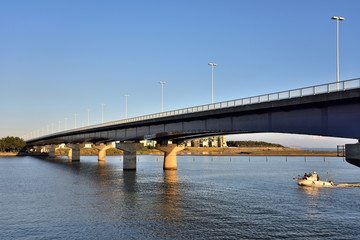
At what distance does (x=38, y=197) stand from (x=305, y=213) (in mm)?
32963

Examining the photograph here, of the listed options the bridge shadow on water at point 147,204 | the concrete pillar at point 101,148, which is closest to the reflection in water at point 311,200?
the bridge shadow on water at point 147,204

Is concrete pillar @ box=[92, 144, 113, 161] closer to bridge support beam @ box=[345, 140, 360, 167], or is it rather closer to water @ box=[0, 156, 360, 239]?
water @ box=[0, 156, 360, 239]

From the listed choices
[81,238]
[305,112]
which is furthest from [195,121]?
[81,238]

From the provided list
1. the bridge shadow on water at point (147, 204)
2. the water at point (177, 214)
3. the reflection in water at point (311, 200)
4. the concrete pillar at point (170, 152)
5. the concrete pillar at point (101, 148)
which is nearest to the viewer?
the water at point (177, 214)

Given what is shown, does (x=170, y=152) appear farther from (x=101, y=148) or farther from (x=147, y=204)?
(x=101, y=148)

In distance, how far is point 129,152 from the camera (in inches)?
4018

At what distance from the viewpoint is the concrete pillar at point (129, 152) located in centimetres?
9931

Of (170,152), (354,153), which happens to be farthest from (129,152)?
(354,153)

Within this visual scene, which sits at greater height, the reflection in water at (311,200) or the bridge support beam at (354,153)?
the bridge support beam at (354,153)

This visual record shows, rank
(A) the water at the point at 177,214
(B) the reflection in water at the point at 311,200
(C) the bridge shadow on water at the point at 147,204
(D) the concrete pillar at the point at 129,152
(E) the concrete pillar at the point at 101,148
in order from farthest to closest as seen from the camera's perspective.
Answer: (E) the concrete pillar at the point at 101,148, (D) the concrete pillar at the point at 129,152, (B) the reflection in water at the point at 311,200, (C) the bridge shadow on water at the point at 147,204, (A) the water at the point at 177,214

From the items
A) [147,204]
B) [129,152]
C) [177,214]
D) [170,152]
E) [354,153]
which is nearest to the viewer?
[354,153]

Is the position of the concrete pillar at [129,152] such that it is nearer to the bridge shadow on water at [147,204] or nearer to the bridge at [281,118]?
the bridge at [281,118]

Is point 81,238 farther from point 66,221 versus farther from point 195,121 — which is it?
point 195,121

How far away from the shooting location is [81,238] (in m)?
28.1
